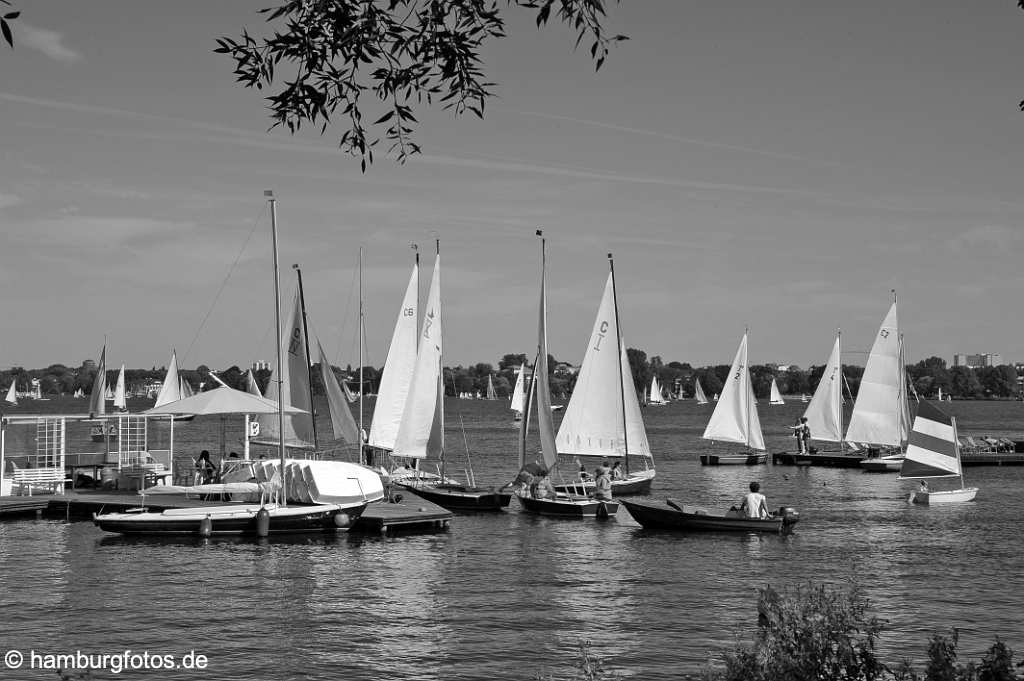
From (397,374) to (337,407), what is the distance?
11.3 ft

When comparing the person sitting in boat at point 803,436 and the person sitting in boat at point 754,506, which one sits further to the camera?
the person sitting in boat at point 803,436

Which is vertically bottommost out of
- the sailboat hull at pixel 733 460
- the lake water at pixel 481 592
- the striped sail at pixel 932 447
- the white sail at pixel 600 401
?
the lake water at pixel 481 592

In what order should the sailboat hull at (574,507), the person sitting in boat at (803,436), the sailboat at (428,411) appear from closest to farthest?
the sailboat hull at (574,507)
the sailboat at (428,411)
the person sitting in boat at (803,436)

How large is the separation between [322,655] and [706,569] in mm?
13648

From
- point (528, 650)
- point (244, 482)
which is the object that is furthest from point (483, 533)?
point (528, 650)

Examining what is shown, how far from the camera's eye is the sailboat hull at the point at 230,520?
35.6 meters

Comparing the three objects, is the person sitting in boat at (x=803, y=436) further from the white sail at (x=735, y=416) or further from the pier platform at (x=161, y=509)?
the pier platform at (x=161, y=509)

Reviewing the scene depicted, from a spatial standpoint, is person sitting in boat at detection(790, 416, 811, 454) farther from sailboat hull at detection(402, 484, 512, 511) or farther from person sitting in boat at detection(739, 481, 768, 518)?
person sitting in boat at detection(739, 481, 768, 518)

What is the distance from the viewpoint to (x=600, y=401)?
5122 cm

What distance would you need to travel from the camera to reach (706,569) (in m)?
31.4

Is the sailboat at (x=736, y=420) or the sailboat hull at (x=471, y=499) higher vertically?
the sailboat at (x=736, y=420)

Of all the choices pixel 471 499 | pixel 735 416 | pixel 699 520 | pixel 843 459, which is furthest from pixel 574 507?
pixel 735 416

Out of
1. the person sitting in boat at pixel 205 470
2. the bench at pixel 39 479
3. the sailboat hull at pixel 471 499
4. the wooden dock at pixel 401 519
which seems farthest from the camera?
the sailboat hull at pixel 471 499

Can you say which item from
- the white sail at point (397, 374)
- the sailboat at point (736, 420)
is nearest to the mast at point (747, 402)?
the sailboat at point (736, 420)
